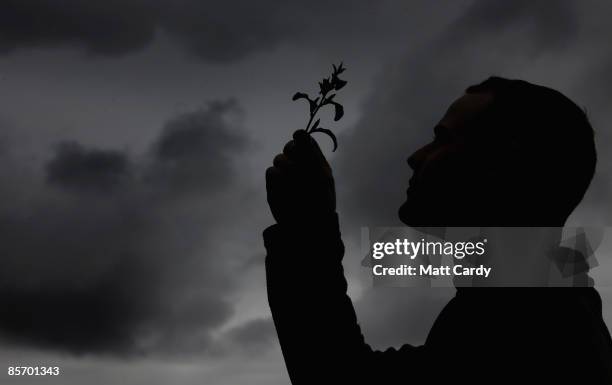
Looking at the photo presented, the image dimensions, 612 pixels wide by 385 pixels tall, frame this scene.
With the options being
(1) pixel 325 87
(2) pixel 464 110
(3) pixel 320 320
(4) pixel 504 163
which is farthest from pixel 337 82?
(3) pixel 320 320

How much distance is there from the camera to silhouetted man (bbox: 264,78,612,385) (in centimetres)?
401

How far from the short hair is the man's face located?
0.12m

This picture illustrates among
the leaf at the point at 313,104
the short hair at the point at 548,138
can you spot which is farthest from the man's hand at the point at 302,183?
the short hair at the point at 548,138

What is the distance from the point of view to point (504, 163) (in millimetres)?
4141

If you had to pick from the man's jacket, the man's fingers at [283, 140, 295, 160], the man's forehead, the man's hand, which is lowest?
the man's jacket

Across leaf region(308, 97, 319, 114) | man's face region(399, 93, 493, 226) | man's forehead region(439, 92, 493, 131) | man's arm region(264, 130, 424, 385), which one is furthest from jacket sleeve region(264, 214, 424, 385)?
man's forehead region(439, 92, 493, 131)

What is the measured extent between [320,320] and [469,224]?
993 mm

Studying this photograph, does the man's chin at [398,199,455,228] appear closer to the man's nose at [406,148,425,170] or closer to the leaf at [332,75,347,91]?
the man's nose at [406,148,425,170]

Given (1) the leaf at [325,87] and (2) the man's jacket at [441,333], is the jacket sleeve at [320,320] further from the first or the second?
(1) the leaf at [325,87]

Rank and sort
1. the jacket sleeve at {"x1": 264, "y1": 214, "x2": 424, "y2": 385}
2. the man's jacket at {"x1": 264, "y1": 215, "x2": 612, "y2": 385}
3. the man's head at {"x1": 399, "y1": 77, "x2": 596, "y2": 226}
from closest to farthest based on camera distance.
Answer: the man's jacket at {"x1": 264, "y1": 215, "x2": 612, "y2": 385} → the man's head at {"x1": 399, "y1": 77, "x2": 596, "y2": 226} → the jacket sleeve at {"x1": 264, "y1": 214, "x2": 424, "y2": 385}

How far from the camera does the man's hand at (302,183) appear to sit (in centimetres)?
438

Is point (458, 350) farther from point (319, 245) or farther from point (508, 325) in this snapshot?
point (319, 245)

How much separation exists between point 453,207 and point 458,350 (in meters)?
0.78

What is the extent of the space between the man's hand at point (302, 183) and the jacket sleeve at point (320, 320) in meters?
0.08
